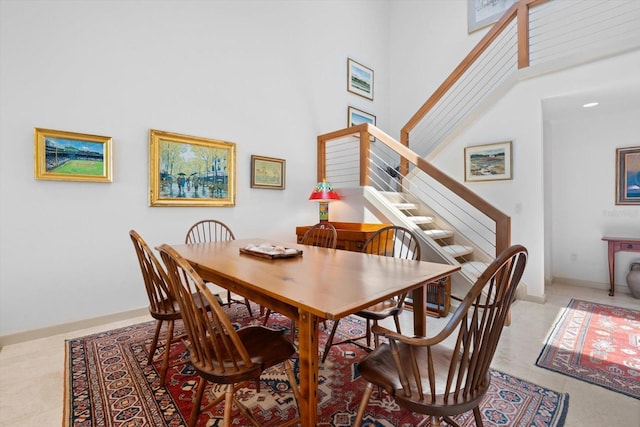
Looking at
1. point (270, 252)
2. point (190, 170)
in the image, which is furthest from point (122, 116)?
point (270, 252)

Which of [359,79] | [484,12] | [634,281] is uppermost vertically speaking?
[484,12]

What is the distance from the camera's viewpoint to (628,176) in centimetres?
363

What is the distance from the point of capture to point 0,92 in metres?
2.26

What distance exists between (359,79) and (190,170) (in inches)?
135

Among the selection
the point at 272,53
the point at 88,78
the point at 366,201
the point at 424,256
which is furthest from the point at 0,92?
the point at 424,256

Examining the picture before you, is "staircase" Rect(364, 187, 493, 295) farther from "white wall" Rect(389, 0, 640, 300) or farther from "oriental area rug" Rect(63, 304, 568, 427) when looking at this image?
"oriental area rug" Rect(63, 304, 568, 427)

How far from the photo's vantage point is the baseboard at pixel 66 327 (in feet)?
7.58

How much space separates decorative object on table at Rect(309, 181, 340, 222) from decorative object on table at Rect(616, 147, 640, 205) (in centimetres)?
342

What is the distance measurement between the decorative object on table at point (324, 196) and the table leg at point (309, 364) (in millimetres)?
2706

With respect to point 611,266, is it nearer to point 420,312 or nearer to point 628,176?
point 628,176

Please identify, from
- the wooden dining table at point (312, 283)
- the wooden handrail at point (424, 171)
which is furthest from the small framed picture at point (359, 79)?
the wooden dining table at point (312, 283)

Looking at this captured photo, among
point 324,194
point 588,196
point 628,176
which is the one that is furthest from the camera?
point 588,196

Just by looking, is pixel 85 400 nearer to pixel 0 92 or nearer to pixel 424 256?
pixel 0 92

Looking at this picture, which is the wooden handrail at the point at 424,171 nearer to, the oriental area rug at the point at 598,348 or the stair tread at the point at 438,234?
the stair tread at the point at 438,234
